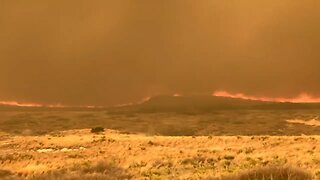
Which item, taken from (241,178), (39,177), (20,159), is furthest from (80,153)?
(241,178)

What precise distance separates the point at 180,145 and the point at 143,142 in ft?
14.0

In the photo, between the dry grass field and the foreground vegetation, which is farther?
the foreground vegetation

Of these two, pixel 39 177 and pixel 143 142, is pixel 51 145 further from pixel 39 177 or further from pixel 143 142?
pixel 39 177

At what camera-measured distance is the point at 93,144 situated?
177ft

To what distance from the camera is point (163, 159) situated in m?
34.7

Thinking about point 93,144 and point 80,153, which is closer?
point 80,153

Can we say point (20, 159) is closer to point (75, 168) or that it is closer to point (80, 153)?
point (80, 153)

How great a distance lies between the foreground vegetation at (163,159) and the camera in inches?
886

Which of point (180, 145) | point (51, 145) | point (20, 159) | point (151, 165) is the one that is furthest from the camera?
point (51, 145)

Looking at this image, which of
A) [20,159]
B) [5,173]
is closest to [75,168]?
[5,173]

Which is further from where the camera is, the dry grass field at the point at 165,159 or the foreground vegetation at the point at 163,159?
the foreground vegetation at the point at 163,159

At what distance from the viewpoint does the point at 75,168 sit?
93.4 feet

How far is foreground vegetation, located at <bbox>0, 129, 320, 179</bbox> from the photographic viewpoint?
22.5m

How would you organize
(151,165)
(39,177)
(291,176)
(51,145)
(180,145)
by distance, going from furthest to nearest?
(51,145)
(180,145)
(151,165)
(39,177)
(291,176)
